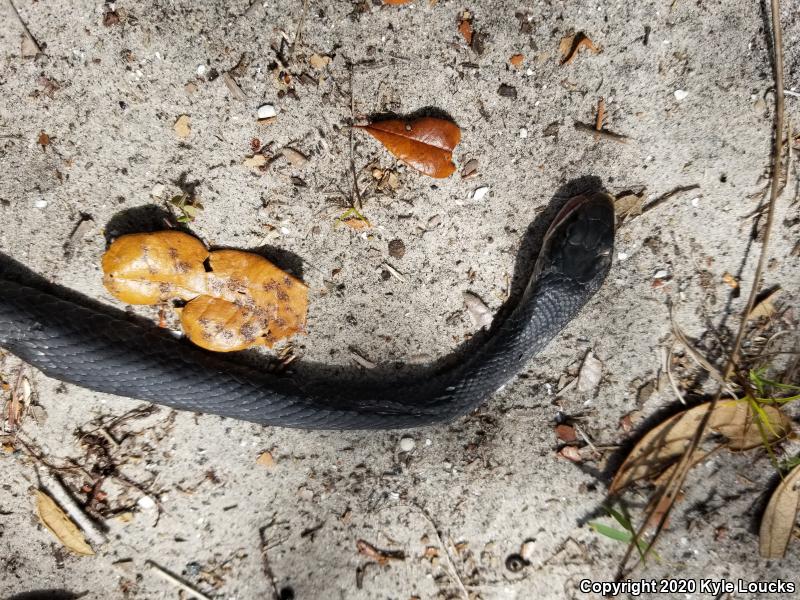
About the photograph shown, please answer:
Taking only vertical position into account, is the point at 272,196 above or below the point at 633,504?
above

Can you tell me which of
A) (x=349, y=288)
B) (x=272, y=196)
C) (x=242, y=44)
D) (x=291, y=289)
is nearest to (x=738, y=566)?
(x=349, y=288)

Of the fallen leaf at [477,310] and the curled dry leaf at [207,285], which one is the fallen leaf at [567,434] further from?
the curled dry leaf at [207,285]

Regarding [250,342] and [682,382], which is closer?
[250,342]

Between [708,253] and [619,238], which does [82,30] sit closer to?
[619,238]

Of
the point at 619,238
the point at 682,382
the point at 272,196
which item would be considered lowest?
the point at 682,382

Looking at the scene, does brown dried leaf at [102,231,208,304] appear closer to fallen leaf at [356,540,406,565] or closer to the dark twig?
fallen leaf at [356,540,406,565]

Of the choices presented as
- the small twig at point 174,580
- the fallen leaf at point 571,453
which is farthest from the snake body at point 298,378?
the small twig at point 174,580

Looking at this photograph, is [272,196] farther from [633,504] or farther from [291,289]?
[633,504]

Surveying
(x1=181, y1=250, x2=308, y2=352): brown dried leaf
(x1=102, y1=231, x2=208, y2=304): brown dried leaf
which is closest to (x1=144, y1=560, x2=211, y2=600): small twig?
(x1=181, y1=250, x2=308, y2=352): brown dried leaf
